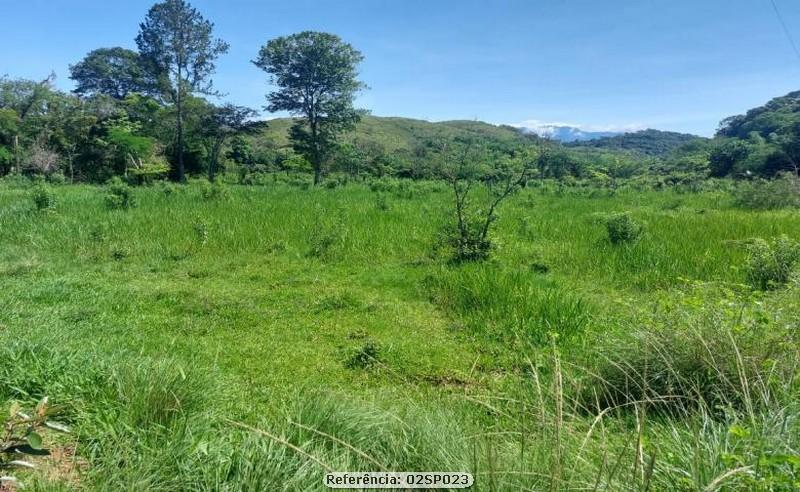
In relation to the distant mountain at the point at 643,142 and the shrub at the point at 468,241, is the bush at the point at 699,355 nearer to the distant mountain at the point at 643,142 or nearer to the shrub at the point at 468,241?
the shrub at the point at 468,241

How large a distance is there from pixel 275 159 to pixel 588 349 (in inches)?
1331

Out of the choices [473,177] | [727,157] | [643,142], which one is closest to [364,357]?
[473,177]

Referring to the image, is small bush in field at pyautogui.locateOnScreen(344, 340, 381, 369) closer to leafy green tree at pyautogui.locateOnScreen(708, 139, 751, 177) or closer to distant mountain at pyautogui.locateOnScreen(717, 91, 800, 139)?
leafy green tree at pyautogui.locateOnScreen(708, 139, 751, 177)

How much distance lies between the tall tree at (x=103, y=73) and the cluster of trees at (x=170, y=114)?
927 centimetres

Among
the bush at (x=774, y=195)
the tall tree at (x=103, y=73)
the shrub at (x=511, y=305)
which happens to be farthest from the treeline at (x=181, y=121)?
the shrub at (x=511, y=305)

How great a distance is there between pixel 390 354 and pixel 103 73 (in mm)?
44306

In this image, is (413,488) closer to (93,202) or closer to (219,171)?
(93,202)

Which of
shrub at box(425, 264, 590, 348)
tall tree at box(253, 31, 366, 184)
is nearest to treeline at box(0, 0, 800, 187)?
tall tree at box(253, 31, 366, 184)

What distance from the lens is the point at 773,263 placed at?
541 cm

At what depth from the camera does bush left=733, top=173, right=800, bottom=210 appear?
513 inches

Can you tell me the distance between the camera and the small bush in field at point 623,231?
7.86 meters

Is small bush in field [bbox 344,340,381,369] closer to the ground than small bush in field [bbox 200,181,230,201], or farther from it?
closer to the ground

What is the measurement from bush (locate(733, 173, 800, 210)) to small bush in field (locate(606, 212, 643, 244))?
8481 millimetres

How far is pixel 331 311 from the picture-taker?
513cm
